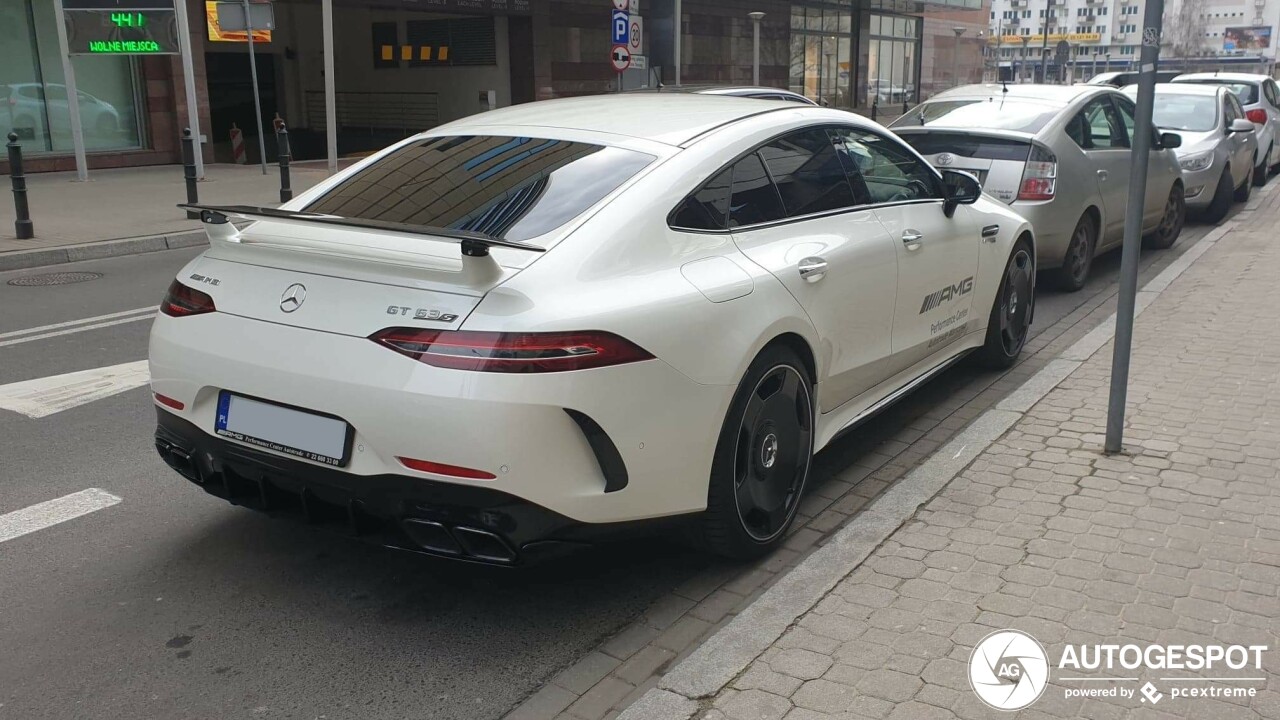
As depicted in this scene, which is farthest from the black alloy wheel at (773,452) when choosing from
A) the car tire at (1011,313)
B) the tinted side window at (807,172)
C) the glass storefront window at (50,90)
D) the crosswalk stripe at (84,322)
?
the glass storefront window at (50,90)

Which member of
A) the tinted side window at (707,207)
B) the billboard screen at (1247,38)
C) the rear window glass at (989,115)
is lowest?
the tinted side window at (707,207)

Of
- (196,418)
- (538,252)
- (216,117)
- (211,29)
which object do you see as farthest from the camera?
(216,117)

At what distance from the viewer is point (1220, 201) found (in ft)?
44.2

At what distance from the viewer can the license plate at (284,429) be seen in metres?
3.28

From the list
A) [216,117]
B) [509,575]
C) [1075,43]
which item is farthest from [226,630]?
[1075,43]

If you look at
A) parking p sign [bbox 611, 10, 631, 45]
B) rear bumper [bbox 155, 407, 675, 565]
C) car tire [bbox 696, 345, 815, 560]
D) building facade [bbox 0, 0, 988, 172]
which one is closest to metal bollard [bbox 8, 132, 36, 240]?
building facade [bbox 0, 0, 988, 172]

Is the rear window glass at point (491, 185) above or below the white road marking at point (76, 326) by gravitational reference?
above

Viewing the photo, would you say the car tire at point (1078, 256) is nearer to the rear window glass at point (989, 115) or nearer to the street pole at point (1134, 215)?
the rear window glass at point (989, 115)

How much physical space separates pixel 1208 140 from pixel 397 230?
1232 cm

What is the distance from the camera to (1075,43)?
12525 centimetres

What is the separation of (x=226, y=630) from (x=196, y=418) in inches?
27.2

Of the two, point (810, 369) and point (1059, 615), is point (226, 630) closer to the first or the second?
point (810, 369)

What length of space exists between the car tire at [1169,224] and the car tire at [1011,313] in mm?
5170

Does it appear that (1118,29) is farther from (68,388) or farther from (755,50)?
(68,388)
